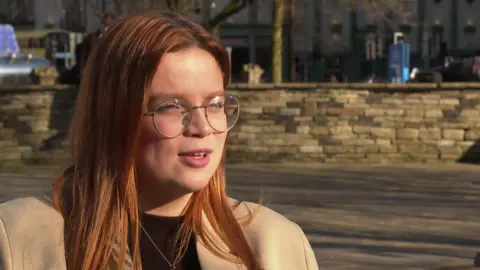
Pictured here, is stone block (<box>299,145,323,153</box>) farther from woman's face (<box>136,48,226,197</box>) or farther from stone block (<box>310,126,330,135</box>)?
woman's face (<box>136,48,226,197</box>)

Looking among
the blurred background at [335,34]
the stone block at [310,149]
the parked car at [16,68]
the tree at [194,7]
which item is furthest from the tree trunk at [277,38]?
the blurred background at [335,34]

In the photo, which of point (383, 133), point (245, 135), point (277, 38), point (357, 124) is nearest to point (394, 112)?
point (383, 133)

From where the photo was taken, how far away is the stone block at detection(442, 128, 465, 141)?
1360cm

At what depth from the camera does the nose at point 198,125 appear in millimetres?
1887

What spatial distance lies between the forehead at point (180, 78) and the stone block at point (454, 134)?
39.6ft

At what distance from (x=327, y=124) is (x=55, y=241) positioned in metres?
12.0

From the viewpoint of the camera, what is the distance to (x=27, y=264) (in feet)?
5.96

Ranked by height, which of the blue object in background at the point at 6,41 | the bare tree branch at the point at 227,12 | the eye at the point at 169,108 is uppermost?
the bare tree branch at the point at 227,12

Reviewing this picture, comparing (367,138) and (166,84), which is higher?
(166,84)

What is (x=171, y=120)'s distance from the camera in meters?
1.89

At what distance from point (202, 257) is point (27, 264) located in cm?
35

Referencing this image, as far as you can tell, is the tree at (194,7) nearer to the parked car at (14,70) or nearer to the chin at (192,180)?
the parked car at (14,70)

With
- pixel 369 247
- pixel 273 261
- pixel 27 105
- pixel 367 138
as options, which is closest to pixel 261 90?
pixel 367 138

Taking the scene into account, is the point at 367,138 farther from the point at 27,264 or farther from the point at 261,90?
the point at 27,264
